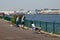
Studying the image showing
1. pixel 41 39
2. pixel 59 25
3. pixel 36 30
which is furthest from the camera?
pixel 59 25

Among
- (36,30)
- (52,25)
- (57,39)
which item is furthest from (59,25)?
(57,39)

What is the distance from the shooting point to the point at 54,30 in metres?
28.2

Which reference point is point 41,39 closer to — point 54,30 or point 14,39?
point 14,39

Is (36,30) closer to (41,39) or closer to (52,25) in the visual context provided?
(52,25)

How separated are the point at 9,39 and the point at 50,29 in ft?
30.1

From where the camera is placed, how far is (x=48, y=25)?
102ft

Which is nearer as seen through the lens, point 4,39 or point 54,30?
point 4,39

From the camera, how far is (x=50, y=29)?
96.3 feet

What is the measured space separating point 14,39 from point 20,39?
474 mm

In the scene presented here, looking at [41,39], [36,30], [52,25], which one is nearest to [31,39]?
[41,39]

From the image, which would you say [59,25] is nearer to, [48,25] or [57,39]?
[48,25]

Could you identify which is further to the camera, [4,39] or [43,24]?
[43,24]

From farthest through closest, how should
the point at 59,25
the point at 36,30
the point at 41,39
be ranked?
the point at 59,25
the point at 36,30
the point at 41,39

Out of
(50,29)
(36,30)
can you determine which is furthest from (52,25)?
(36,30)
